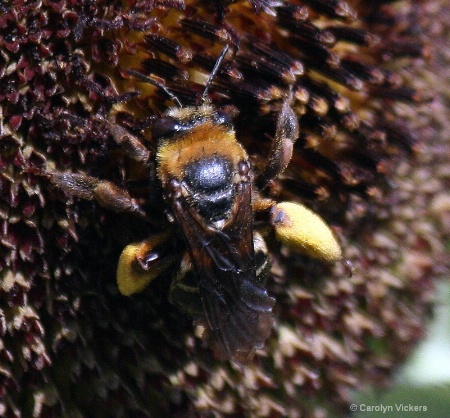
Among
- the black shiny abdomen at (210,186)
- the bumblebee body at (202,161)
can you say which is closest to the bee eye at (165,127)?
the bumblebee body at (202,161)

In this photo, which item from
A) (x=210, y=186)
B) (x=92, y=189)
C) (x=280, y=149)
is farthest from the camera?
(x=280, y=149)

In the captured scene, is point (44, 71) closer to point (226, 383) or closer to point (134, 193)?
point (134, 193)

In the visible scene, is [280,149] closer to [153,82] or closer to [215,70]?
[215,70]

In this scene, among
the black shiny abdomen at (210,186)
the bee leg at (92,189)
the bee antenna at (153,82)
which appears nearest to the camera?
the black shiny abdomen at (210,186)

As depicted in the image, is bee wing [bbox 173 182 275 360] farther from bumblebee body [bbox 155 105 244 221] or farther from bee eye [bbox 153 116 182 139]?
bee eye [bbox 153 116 182 139]

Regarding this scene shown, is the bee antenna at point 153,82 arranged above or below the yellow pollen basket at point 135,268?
above

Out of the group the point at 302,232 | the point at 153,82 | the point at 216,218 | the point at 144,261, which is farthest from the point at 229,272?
the point at 153,82

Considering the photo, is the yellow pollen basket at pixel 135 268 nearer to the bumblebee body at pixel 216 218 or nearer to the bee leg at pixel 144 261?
the bee leg at pixel 144 261
